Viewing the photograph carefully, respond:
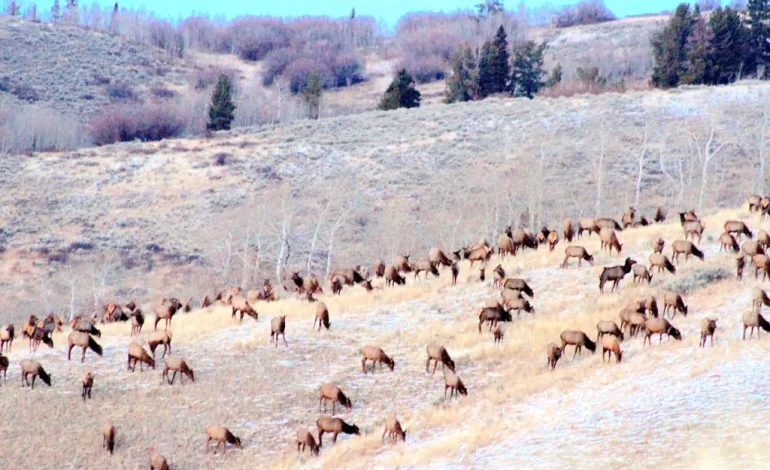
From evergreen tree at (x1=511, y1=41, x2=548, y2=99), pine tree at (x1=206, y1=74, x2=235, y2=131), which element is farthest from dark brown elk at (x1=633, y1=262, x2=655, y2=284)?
evergreen tree at (x1=511, y1=41, x2=548, y2=99)

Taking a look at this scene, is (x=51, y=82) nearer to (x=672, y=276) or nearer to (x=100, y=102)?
(x=100, y=102)

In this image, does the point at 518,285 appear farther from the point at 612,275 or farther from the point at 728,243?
the point at 728,243

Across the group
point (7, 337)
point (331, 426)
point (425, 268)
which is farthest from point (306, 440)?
point (425, 268)

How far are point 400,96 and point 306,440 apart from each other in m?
75.6

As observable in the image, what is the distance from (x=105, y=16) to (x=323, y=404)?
14964cm

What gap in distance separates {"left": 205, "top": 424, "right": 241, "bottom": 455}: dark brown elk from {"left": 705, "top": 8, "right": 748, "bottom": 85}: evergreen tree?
248ft

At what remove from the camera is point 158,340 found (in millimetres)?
27141

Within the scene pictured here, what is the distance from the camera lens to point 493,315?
28.4 m

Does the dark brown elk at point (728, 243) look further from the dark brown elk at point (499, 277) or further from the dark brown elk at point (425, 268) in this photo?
the dark brown elk at point (425, 268)

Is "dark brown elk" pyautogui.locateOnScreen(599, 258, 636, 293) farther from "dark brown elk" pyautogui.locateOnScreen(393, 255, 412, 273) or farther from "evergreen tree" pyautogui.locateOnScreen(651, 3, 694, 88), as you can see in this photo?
"evergreen tree" pyautogui.locateOnScreen(651, 3, 694, 88)

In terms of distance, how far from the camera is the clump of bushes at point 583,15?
6604 inches

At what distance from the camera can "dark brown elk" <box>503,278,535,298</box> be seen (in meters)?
30.4

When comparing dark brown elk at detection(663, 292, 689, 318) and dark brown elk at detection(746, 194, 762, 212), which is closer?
dark brown elk at detection(663, 292, 689, 318)

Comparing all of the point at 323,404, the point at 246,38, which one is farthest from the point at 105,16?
the point at 323,404
